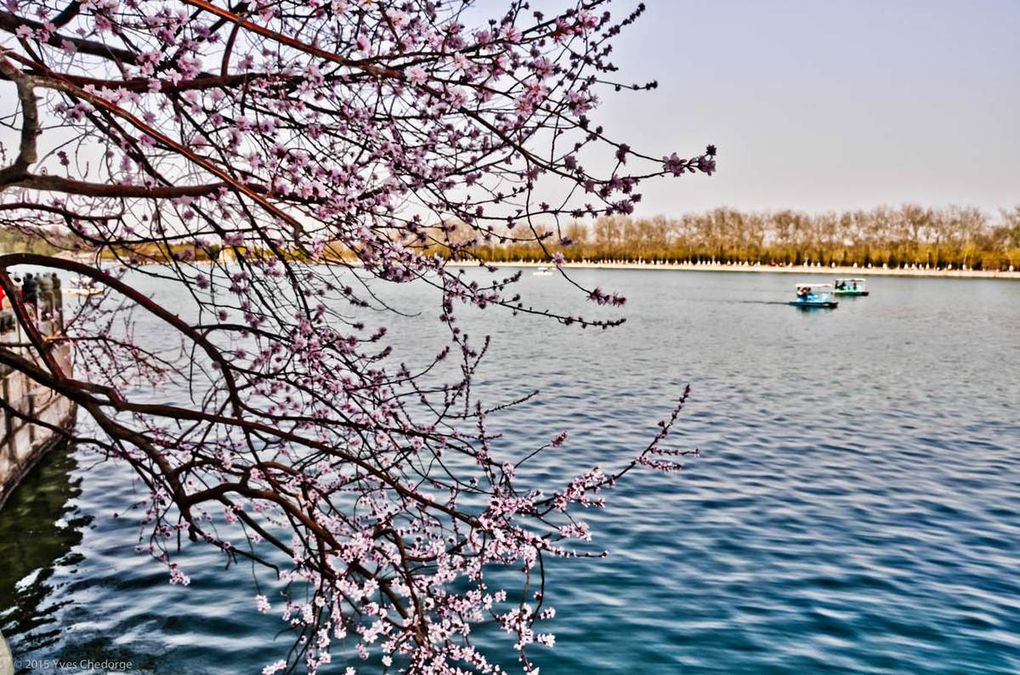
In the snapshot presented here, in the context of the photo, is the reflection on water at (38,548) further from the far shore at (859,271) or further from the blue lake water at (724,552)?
the far shore at (859,271)

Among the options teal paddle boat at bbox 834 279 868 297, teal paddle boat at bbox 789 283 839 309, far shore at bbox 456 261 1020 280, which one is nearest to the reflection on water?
teal paddle boat at bbox 789 283 839 309

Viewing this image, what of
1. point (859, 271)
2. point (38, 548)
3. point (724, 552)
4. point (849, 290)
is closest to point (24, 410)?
point (38, 548)

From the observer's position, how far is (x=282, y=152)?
5.62m

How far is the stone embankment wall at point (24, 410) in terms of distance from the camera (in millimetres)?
16625

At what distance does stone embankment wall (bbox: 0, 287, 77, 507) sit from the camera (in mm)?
16625

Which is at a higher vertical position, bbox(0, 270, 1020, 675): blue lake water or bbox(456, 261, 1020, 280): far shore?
bbox(456, 261, 1020, 280): far shore

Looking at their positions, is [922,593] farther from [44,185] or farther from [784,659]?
[44,185]

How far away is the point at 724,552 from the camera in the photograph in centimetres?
1443

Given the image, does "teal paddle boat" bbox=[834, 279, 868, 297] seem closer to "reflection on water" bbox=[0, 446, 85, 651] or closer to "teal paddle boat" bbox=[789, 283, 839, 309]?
"teal paddle boat" bbox=[789, 283, 839, 309]

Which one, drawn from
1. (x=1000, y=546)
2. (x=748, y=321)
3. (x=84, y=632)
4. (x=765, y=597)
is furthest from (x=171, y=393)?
(x=748, y=321)

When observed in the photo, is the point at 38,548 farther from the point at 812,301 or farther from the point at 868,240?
the point at 868,240

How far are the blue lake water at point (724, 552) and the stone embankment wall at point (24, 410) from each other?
55 centimetres

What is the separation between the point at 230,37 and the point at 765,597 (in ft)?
34.0

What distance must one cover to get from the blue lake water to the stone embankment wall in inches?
21.8
